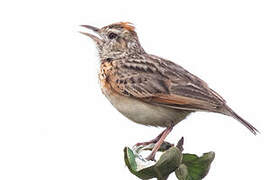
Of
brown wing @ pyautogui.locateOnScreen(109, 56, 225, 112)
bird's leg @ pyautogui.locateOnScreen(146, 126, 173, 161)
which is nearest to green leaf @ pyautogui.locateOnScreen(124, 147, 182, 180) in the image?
bird's leg @ pyautogui.locateOnScreen(146, 126, 173, 161)

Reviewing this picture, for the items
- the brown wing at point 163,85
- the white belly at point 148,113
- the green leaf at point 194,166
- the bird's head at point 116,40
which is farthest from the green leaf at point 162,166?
the bird's head at point 116,40

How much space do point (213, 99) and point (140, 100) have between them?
110 centimetres

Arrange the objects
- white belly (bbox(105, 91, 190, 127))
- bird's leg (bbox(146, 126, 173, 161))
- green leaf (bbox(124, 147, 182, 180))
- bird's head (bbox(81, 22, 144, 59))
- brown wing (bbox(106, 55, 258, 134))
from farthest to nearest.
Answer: bird's head (bbox(81, 22, 144, 59)) → white belly (bbox(105, 91, 190, 127)) → brown wing (bbox(106, 55, 258, 134)) → bird's leg (bbox(146, 126, 173, 161)) → green leaf (bbox(124, 147, 182, 180))

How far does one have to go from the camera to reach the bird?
746cm

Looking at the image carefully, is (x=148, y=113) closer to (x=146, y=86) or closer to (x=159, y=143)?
(x=146, y=86)

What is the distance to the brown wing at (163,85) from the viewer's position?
7.45 metres

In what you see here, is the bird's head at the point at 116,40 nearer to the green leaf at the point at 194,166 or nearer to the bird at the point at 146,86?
the bird at the point at 146,86

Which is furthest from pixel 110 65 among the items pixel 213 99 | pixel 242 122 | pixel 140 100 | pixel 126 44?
pixel 242 122

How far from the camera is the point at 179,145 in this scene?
251 inches

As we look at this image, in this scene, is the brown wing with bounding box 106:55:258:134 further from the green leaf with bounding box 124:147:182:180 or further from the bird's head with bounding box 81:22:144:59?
the green leaf with bounding box 124:147:182:180

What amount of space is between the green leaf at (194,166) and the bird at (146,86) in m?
0.80

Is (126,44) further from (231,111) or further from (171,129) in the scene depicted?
(231,111)

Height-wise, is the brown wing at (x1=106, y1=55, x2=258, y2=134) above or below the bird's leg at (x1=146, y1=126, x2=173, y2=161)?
above

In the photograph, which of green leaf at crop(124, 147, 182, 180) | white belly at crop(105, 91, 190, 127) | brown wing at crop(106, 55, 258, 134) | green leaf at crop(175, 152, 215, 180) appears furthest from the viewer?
white belly at crop(105, 91, 190, 127)
